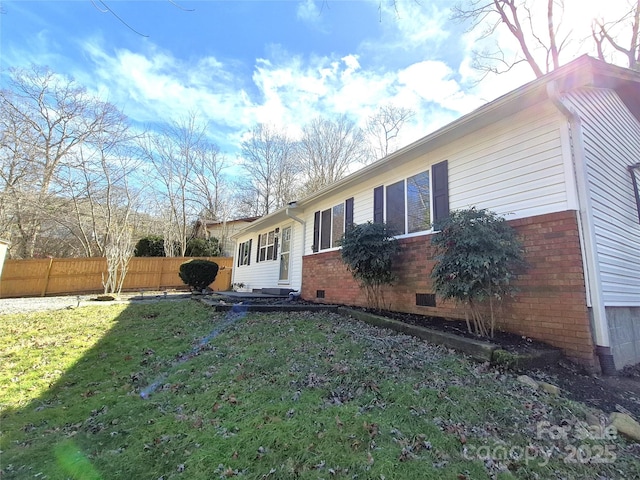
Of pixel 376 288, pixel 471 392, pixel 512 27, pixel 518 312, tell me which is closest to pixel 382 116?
pixel 512 27

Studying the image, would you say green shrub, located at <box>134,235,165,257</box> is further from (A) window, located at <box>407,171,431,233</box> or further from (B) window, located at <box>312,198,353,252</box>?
(A) window, located at <box>407,171,431,233</box>

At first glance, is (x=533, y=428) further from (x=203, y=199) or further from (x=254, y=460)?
(x=203, y=199)

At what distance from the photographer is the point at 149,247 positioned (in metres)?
21.4

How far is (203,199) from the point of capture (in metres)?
26.2

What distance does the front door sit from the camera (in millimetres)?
11865

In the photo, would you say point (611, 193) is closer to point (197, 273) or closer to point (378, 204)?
point (378, 204)

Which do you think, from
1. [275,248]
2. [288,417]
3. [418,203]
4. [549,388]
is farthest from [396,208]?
[275,248]

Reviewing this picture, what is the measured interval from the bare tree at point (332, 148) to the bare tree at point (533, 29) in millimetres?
10356

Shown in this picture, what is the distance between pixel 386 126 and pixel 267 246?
13.4 meters

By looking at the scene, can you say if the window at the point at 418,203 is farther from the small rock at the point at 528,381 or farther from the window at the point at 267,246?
the window at the point at 267,246

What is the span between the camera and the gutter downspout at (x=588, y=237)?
374cm

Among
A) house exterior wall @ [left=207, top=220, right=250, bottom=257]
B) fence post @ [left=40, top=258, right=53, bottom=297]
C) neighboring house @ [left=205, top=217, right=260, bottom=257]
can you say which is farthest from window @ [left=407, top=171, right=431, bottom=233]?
house exterior wall @ [left=207, top=220, right=250, bottom=257]

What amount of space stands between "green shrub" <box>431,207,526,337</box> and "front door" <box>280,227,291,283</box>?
307 inches

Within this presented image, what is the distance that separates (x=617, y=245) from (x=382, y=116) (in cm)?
1892
